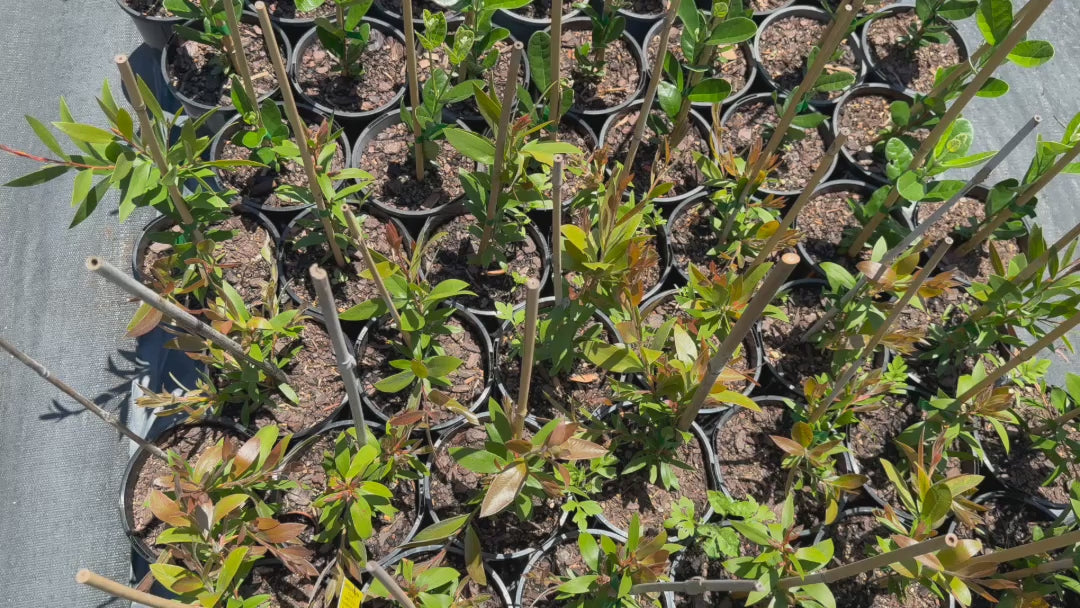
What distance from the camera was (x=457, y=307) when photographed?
64.9 inches

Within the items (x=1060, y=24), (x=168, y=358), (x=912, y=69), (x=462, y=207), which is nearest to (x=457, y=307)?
(x=462, y=207)

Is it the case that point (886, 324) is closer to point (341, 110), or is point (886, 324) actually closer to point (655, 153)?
point (655, 153)

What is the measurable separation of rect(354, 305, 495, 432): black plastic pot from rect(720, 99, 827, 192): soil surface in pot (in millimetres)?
879

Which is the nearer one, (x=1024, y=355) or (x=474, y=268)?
(x=1024, y=355)

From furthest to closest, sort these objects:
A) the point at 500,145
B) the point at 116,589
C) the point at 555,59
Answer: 1. the point at 555,59
2. the point at 500,145
3. the point at 116,589

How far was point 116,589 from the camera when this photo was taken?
847 mm

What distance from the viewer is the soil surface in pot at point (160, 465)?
1.46m

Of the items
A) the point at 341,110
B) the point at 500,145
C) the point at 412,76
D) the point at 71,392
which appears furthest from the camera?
the point at 341,110

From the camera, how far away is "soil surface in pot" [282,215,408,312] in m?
1.73

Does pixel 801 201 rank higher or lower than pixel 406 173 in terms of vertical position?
higher

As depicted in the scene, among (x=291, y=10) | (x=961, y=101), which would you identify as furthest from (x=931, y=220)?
(x=291, y=10)

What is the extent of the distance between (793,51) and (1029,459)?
1.33 m

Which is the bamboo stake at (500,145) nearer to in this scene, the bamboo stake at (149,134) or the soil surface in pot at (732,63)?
the bamboo stake at (149,134)

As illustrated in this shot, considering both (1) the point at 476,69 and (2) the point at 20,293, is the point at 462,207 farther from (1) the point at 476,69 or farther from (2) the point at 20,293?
(2) the point at 20,293
